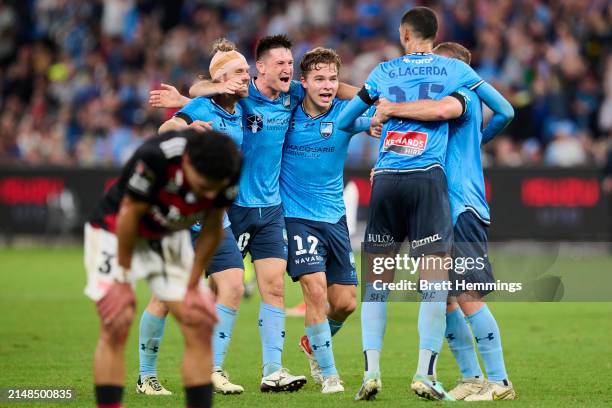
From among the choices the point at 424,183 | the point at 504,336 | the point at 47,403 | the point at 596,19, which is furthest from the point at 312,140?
the point at 596,19

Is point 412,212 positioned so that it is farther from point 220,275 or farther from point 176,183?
point 176,183

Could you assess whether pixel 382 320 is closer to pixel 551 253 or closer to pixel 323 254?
pixel 323 254

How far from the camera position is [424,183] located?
8.43m

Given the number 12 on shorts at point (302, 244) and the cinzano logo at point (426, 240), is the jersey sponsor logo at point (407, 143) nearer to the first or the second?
the cinzano logo at point (426, 240)

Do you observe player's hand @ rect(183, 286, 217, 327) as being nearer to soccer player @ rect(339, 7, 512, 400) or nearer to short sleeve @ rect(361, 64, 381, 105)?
soccer player @ rect(339, 7, 512, 400)

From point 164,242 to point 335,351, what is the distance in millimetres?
4937

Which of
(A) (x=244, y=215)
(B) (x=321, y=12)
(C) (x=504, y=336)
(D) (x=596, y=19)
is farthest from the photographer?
(B) (x=321, y=12)

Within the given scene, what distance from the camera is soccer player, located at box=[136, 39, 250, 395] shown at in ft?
29.5

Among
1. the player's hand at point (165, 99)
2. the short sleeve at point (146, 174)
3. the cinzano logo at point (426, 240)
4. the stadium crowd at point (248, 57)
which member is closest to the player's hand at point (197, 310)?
the short sleeve at point (146, 174)

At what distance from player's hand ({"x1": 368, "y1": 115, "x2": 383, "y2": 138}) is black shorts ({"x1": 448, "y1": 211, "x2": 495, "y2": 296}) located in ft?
2.78

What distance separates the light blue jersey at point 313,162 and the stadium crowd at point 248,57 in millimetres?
13233

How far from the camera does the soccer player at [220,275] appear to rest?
8977mm

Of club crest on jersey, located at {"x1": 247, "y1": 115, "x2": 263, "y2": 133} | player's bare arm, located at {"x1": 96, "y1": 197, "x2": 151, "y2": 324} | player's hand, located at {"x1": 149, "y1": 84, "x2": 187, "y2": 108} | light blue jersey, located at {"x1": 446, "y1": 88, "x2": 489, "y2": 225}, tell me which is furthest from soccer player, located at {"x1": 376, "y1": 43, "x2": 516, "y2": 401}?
player's bare arm, located at {"x1": 96, "y1": 197, "x2": 151, "y2": 324}

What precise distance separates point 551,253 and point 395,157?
42.1 feet
